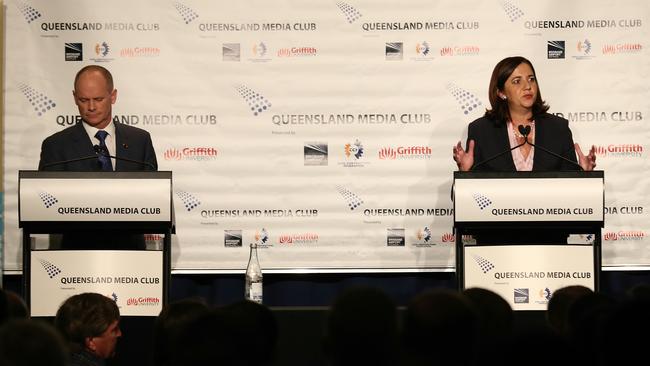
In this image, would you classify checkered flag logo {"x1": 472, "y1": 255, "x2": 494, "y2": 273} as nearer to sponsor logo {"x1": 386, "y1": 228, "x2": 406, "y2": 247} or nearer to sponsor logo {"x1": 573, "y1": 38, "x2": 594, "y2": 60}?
sponsor logo {"x1": 386, "y1": 228, "x2": 406, "y2": 247}

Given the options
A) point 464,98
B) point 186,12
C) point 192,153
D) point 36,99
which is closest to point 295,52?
point 186,12

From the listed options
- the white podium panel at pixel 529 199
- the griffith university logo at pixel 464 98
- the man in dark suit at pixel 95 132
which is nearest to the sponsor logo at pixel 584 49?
the griffith university logo at pixel 464 98

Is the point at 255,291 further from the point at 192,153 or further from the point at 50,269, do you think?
the point at 192,153

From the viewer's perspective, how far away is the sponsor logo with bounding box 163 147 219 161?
7652 mm

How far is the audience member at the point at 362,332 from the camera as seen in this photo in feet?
9.74

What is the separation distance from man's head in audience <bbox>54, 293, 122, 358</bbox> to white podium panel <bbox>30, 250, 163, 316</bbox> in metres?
1.16

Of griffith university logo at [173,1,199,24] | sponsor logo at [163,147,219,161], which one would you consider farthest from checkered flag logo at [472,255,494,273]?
griffith university logo at [173,1,199,24]

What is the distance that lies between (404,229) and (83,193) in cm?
274

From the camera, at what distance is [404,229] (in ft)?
25.2

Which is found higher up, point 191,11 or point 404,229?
point 191,11

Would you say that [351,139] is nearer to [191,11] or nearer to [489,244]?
[191,11]

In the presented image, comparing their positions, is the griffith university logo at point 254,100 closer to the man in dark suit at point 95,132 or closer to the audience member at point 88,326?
the man in dark suit at point 95,132

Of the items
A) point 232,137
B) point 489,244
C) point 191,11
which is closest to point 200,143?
point 232,137

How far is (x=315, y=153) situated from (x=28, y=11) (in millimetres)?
2455
